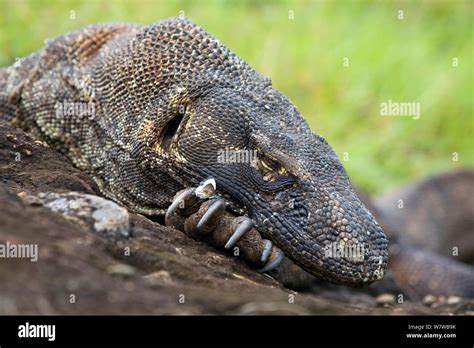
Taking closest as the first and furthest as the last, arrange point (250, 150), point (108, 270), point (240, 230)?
1. point (108, 270)
2. point (240, 230)
3. point (250, 150)

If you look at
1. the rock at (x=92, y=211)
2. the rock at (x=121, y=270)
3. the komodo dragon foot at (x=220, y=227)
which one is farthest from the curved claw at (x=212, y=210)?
the rock at (x=121, y=270)

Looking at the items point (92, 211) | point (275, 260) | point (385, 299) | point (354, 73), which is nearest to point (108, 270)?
point (92, 211)

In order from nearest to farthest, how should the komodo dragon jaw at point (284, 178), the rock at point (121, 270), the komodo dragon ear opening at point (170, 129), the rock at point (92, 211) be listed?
1. the rock at point (121, 270)
2. the rock at point (92, 211)
3. the komodo dragon jaw at point (284, 178)
4. the komodo dragon ear opening at point (170, 129)

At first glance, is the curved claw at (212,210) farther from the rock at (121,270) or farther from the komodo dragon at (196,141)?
the rock at (121,270)

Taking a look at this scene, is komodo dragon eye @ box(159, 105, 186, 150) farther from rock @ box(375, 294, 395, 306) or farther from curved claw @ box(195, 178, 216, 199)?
rock @ box(375, 294, 395, 306)

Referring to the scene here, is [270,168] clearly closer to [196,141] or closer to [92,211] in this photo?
[196,141]
